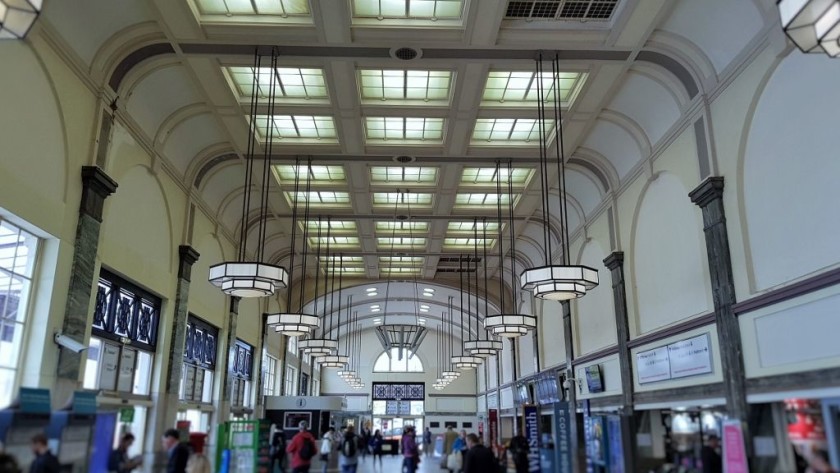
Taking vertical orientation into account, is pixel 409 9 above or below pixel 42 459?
above

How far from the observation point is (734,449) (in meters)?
8.02

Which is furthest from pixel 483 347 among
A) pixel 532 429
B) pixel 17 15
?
pixel 17 15

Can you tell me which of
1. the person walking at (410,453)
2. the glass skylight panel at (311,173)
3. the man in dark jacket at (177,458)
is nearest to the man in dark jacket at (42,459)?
the man in dark jacket at (177,458)

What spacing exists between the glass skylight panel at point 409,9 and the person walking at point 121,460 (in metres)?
7.24

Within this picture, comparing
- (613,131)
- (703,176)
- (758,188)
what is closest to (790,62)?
(758,188)

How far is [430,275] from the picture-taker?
2875cm

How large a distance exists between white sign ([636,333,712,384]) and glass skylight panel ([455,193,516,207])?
733 cm

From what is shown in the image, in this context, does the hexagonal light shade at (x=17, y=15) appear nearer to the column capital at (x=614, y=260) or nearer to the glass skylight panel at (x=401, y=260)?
the column capital at (x=614, y=260)

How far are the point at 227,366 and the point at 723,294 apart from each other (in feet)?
45.1

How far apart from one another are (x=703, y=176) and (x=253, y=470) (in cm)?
925

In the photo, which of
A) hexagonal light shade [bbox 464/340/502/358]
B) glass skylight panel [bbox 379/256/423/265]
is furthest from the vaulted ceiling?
glass skylight panel [bbox 379/256/423/265]

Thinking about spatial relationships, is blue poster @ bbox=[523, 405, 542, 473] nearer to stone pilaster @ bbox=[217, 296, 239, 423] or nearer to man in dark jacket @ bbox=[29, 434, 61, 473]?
man in dark jacket @ bbox=[29, 434, 61, 473]

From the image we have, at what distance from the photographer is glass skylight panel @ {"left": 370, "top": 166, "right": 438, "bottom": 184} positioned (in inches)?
665

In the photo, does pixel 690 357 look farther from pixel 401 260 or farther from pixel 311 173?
pixel 401 260
